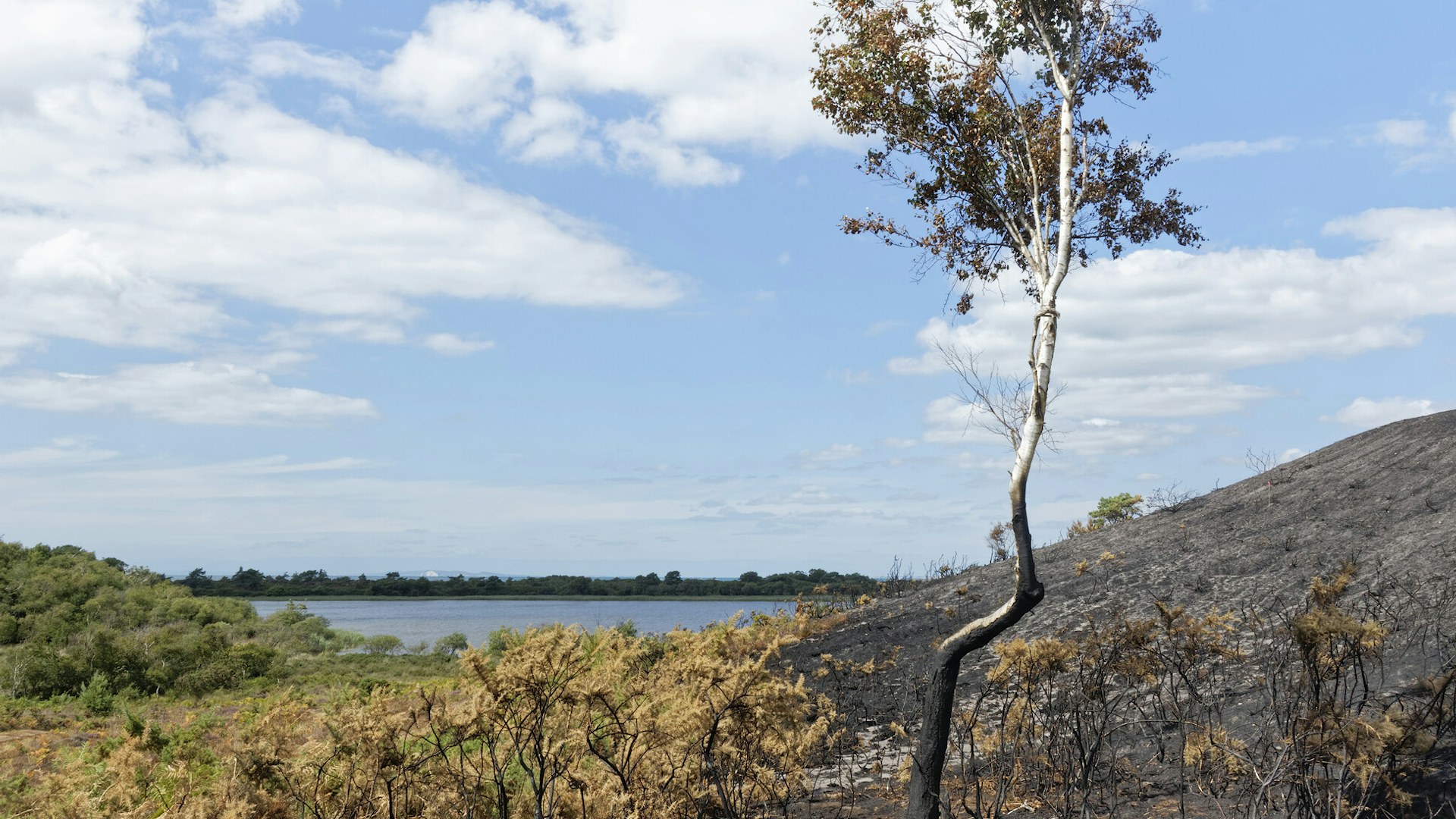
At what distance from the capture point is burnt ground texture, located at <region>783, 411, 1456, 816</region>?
22.6 ft

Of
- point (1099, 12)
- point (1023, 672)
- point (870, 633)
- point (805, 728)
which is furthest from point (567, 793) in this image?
point (1099, 12)

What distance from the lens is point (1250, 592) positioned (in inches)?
432

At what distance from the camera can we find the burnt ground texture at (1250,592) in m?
6.90

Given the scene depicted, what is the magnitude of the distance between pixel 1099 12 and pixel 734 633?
8.21 m

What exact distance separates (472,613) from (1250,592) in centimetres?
4051

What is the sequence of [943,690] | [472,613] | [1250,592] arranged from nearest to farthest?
[943,690] < [1250,592] < [472,613]

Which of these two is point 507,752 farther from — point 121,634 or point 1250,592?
point 121,634

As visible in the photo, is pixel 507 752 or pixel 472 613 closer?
pixel 507 752

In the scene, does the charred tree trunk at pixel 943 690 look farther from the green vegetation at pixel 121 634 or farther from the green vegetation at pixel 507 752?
the green vegetation at pixel 121 634

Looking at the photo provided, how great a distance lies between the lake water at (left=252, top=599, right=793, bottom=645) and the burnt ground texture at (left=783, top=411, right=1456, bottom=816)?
11.5ft

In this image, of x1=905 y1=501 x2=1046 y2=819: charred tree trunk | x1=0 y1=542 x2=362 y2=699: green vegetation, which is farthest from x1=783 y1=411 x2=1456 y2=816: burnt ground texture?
x1=0 y1=542 x2=362 y2=699: green vegetation

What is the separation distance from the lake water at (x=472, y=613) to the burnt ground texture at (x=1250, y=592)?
11.5 feet

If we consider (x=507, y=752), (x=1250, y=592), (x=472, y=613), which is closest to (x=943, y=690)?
(x=507, y=752)

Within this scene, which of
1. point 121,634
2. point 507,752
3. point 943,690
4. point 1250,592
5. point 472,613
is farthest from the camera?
point 472,613
